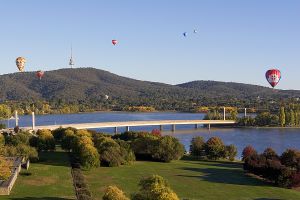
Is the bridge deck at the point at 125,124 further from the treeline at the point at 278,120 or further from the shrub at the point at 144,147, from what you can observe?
the shrub at the point at 144,147

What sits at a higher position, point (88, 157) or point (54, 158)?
point (88, 157)

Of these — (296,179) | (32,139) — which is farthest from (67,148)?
(296,179)

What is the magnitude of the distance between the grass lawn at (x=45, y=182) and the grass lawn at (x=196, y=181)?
93.1 inches

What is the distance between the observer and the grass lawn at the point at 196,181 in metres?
44.4

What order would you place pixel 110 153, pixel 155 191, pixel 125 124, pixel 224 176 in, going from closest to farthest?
1. pixel 155 191
2. pixel 224 176
3. pixel 110 153
4. pixel 125 124

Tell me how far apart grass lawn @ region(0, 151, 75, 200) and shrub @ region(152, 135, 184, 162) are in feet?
40.1

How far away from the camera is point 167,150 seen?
213 feet

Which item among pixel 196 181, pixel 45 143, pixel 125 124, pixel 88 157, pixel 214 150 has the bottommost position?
pixel 196 181

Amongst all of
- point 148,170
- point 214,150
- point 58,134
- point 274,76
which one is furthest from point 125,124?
point 148,170

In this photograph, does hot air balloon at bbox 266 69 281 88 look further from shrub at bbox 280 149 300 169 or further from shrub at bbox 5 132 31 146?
shrub at bbox 5 132 31 146

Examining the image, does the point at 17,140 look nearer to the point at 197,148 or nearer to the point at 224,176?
the point at 197,148

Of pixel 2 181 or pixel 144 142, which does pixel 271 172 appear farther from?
pixel 2 181

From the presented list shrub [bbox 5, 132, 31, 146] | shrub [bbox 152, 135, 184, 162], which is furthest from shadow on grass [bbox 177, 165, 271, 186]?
shrub [bbox 5, 132, 31, 146]

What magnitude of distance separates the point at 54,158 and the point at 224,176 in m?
22.3
